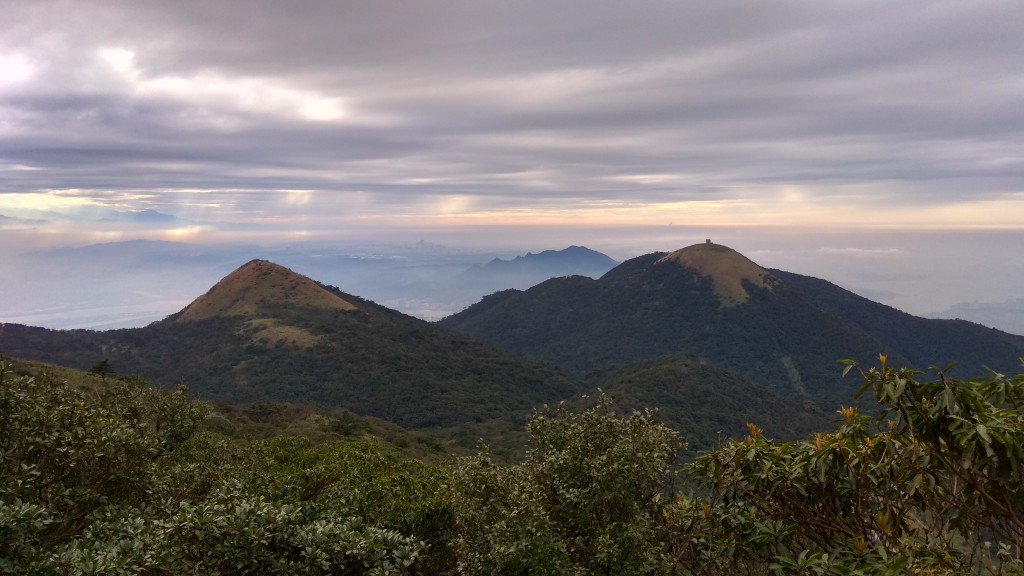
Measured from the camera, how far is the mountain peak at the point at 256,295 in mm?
166750

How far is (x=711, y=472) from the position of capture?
35.9ft

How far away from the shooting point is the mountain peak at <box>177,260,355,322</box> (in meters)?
167

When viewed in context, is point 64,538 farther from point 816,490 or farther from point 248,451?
point 816,490

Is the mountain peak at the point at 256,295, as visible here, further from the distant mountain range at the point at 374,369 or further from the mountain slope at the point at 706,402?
the mountain slope at the point at 706,402

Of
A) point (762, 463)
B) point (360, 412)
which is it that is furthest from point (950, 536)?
point (360, 412)

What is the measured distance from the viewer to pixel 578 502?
36.9ft

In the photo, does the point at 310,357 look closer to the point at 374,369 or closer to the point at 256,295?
the point at 374,369

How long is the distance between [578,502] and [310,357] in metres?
137

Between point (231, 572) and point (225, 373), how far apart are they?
138734mm

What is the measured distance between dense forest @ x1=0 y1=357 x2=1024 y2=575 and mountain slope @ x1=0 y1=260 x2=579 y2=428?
4121 inches

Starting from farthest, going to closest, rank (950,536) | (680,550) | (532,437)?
(532,437) < (680,550) < (950,536)

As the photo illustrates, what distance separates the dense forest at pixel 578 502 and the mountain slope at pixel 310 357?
104667 mm

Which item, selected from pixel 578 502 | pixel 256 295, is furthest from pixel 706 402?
Answer: pixel 256 295

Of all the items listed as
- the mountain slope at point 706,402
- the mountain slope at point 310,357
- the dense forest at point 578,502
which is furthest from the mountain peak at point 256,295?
the dense forest at point 578,502
